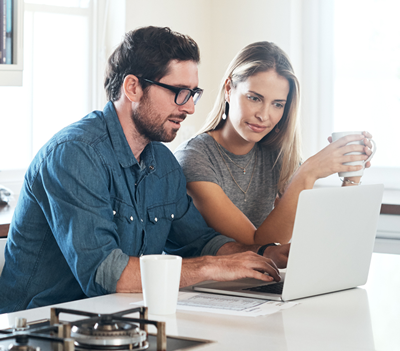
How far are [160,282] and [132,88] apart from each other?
27.3 inches

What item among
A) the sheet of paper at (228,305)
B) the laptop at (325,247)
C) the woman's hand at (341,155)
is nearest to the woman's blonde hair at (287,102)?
the woman's hand at (341,155)

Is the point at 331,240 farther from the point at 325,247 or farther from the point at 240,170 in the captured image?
the point at 240,170

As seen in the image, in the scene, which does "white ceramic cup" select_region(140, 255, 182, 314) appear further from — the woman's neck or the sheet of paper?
the woman's neck

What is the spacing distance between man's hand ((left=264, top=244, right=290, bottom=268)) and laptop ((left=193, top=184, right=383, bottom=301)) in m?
0.17

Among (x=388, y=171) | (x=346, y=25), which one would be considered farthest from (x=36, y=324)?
(x=346, y=25)

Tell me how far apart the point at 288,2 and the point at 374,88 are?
24.7 inches

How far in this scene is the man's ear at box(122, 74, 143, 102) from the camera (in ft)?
4.75

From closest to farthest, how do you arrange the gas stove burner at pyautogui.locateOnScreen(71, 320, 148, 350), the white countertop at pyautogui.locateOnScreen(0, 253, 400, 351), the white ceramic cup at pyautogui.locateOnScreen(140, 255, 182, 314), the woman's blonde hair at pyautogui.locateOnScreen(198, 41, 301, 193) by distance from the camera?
the gas stove burner at pyautogui.locateOnScreen(71, 320, 148, 350)
the white countertop at pyautogui.locateOnScreen(0, 253, 400, 351)
the white ceramic cup at pyautogui.locateOnScreen(140, 255, 182, 314)
the woman's blonde hair at pyautogui.locateOnScreen(198, 41, 301, 193)

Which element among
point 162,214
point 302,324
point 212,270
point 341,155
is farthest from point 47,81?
point 302,324

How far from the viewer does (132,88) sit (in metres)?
1.46

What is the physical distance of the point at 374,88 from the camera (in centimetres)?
286

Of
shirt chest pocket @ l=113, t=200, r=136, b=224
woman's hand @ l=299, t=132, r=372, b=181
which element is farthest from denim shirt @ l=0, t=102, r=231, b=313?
woman's hand @ l=299, t=132, r=372, b=181

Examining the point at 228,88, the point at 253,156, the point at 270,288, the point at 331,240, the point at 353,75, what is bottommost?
the point at 270,288

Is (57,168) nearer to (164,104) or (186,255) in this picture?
(164,104)
